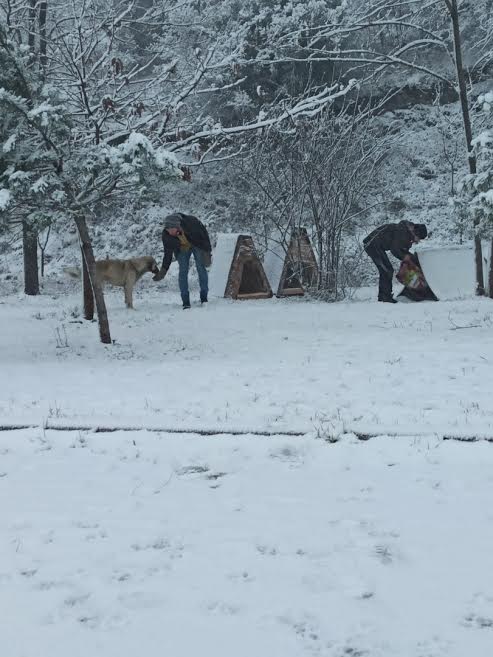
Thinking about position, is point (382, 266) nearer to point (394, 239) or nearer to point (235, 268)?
point (394, 239)

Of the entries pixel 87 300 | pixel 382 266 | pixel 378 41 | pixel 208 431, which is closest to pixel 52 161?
pixel 87 300

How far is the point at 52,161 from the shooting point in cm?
733

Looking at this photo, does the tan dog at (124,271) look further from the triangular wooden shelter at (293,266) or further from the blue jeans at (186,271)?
the triangular wooden shelter at (293,266)

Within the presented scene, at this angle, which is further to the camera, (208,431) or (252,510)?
→ (208,431)

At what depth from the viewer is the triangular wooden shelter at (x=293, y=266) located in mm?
12445

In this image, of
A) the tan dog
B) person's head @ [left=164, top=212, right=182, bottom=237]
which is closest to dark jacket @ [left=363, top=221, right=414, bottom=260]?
person's head @ [left=164, top=212, right=182, bottom=237]

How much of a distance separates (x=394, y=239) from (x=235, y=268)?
3.14 metres

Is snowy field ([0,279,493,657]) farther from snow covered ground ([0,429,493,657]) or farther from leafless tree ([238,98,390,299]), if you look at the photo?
leafless tree ([238,98,390,299])

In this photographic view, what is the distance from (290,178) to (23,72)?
6.79 m

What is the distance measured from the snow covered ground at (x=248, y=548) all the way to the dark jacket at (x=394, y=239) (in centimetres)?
754

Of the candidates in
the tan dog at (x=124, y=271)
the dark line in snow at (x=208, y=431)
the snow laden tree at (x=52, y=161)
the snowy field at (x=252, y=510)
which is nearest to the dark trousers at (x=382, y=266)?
the tan dog at (x=124, y=271)

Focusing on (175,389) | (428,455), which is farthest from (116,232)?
(428,455)

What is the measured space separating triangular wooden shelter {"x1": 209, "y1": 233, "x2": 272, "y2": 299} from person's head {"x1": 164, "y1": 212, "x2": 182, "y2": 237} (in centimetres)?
178

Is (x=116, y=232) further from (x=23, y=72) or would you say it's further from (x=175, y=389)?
(x=175, y=389)
